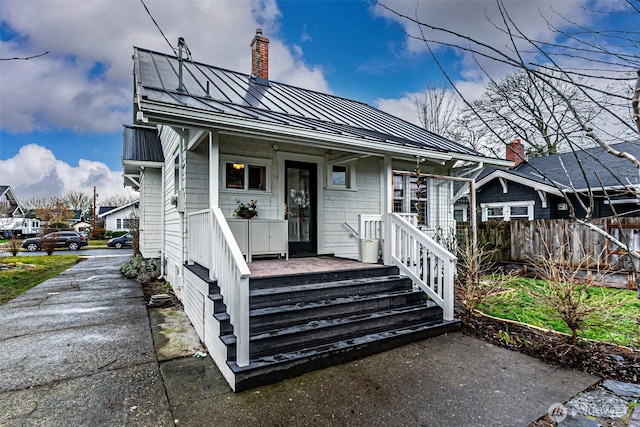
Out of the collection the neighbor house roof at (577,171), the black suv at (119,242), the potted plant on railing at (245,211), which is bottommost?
the black suv at (119,242)

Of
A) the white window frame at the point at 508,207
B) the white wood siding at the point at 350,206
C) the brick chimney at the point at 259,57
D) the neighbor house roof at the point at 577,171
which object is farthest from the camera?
the white window frame at the point at 508,207

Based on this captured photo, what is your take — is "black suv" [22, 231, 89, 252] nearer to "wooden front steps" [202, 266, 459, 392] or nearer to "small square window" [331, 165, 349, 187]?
"small square window" [331, 165, 349, 187]

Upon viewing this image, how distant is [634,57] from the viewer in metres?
1.51

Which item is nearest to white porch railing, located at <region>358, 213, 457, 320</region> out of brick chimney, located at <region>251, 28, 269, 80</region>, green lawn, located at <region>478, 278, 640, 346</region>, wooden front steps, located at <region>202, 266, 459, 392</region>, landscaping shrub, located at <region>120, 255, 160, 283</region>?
wooden front steps, located at <region>202, 266, 459, 392</region>

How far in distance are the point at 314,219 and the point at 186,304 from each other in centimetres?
303

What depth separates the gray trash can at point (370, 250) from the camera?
247 inches

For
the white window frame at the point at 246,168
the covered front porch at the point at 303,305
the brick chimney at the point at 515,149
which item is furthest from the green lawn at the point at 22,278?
the brick chimney at the point at 515,149

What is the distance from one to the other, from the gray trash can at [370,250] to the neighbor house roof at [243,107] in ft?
5.70

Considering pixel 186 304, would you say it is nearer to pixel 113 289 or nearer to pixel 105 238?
pixel 113 289

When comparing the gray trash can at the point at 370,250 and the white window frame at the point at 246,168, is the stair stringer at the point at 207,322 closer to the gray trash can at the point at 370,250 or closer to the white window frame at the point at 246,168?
the white window frame at the point at 246,168

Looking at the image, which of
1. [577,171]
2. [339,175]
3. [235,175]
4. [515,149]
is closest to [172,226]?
[235,175]

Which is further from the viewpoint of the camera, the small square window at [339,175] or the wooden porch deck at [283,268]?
the small square window at [339,175]

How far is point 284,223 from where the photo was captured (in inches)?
258

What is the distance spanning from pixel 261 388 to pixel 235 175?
161 inches
